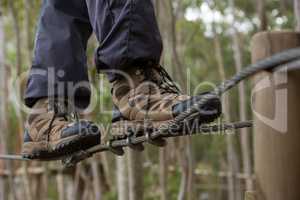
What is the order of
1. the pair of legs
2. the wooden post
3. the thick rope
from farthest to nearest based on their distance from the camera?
the pair of legs → the wooden post → the thick rope

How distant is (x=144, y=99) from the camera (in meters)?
Answer: 1.30

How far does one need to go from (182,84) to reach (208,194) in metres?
4.33

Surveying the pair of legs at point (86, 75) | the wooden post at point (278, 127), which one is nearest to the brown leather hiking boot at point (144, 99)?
the pair of legs at point (86, 75)

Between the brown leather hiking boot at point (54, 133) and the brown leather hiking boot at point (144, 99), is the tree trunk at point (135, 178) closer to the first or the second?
the brown leather hiking boot at point (54, 133)

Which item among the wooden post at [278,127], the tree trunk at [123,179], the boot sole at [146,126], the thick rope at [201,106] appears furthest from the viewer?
the tree trunk at [123,179]

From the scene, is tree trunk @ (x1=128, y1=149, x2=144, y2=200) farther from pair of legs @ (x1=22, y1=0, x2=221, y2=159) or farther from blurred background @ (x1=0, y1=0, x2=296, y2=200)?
pair of legs @ (x1=22, y1=0, x2=221, y2=159)

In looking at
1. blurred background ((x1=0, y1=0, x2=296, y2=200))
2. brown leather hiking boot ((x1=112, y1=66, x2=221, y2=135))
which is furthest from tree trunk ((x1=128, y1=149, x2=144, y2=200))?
brown leather hiking boot ((x1=112, y1=66, x2=221, y2=135))

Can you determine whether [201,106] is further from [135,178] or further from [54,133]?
[135,178]

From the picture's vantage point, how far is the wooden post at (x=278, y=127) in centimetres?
85

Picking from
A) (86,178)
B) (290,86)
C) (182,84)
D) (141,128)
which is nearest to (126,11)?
(141,128)

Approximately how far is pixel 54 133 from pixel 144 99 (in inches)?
11.9

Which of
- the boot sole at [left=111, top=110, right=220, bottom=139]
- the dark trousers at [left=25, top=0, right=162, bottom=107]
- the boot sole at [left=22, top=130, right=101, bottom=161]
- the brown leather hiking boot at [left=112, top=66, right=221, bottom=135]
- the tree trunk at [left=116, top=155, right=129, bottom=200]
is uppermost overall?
the dark trousers at [left=25, top=0, right=162, bottom=107]

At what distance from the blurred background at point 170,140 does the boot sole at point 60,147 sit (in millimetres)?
573

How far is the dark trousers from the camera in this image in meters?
1.28
